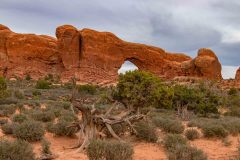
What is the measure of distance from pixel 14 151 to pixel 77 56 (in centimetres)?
5148

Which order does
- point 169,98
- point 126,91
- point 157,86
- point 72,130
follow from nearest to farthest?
point 72,130 → point 126,91 → point 157,86 → point 169,98

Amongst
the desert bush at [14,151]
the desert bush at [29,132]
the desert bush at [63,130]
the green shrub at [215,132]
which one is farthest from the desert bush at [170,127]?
the desert bush at [14,151]

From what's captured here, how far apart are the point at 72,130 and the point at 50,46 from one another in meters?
49.2

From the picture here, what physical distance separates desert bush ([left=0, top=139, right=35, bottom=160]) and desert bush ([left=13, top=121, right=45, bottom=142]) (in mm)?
3210

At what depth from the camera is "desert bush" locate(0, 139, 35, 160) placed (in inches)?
256

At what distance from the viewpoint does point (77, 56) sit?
189 ft

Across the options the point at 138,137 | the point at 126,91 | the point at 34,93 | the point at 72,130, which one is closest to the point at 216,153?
the point at 138,137

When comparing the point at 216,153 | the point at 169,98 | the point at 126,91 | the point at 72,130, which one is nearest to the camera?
the point at 216,153

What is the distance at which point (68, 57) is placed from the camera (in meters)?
57.1

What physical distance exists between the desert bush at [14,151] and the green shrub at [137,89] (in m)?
9.02

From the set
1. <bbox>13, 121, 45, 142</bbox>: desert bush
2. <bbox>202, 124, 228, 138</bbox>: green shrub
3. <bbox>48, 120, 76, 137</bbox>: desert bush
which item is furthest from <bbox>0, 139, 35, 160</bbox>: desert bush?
<bbox>202, 124, 228, 138</bbox>: green shrub

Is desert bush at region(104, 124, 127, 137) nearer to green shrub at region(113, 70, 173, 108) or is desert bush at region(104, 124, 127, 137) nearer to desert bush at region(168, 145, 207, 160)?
desert bush at region(168, 145, 207, 160)

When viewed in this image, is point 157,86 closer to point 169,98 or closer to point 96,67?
point 169,98

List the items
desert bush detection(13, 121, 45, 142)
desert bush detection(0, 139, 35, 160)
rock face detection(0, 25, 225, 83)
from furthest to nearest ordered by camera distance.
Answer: rock face detection(0, 25, 225, 83) → desert bush detection(13, 121, 45, 142) → desert bush detection(0, 139, 35, 160)
